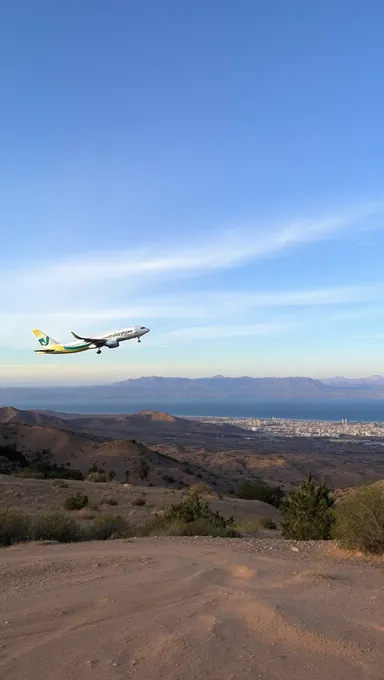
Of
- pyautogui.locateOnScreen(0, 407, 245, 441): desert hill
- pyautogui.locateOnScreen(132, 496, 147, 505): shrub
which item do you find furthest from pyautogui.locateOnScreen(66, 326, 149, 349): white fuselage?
pyautogui.locateOnScreen(0, 407, 245, 441): desert hill

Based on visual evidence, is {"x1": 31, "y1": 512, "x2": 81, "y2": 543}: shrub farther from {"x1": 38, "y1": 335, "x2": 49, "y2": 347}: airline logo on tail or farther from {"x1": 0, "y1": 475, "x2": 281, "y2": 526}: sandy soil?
{"x1": 38, "y1": 335, "x2": 49, "y2": 347}: airline logo on tail

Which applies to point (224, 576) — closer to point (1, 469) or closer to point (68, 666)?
point (68, 666)

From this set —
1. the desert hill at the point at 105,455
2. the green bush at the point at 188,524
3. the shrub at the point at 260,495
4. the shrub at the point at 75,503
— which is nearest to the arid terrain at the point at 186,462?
the desert hill at the point at 105,455

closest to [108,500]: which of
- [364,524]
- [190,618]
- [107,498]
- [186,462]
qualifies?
[107,498]

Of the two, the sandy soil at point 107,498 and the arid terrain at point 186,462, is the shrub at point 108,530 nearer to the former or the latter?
the sandy soil at point 107,498

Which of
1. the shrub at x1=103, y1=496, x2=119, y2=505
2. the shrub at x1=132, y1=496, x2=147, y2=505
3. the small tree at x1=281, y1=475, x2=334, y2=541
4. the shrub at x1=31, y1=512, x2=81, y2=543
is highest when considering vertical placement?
the shrub at x1=31, y1=512, x2=81, y2=543
